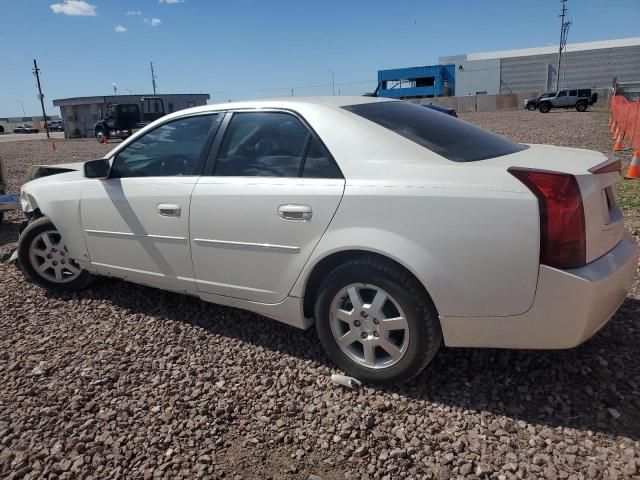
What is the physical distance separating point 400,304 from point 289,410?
83cm

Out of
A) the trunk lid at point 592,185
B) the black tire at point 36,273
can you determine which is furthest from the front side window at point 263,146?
the black tire at point 36,273

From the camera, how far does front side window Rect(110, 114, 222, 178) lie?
137 inches

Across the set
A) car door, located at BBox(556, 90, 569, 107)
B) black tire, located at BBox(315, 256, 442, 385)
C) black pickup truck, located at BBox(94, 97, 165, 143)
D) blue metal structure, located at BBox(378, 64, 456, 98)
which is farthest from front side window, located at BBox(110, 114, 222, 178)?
blue metal structure, located at BBox(378, 64, 456, 98)

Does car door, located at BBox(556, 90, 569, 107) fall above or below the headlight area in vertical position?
above

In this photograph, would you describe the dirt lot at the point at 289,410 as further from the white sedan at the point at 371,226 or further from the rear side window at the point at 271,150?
the rear side window at the point at 271,150

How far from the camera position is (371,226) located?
8.45 ft

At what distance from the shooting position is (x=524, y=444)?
7.63 ft

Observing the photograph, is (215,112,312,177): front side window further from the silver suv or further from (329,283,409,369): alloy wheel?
the silver suv

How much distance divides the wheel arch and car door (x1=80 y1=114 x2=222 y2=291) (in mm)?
920

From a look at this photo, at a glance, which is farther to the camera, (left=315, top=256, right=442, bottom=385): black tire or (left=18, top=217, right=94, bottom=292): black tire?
(left=18, top=217, right=94, bottom=292): black tire

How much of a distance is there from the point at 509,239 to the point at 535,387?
97 cm

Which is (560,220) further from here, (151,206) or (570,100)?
(570,100)

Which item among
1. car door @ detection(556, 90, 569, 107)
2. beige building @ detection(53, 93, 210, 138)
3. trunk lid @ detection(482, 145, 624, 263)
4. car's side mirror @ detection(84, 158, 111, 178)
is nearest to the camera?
trunk lid @ detection(482, 145, 624, 263)

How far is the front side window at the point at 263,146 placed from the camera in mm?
3000
